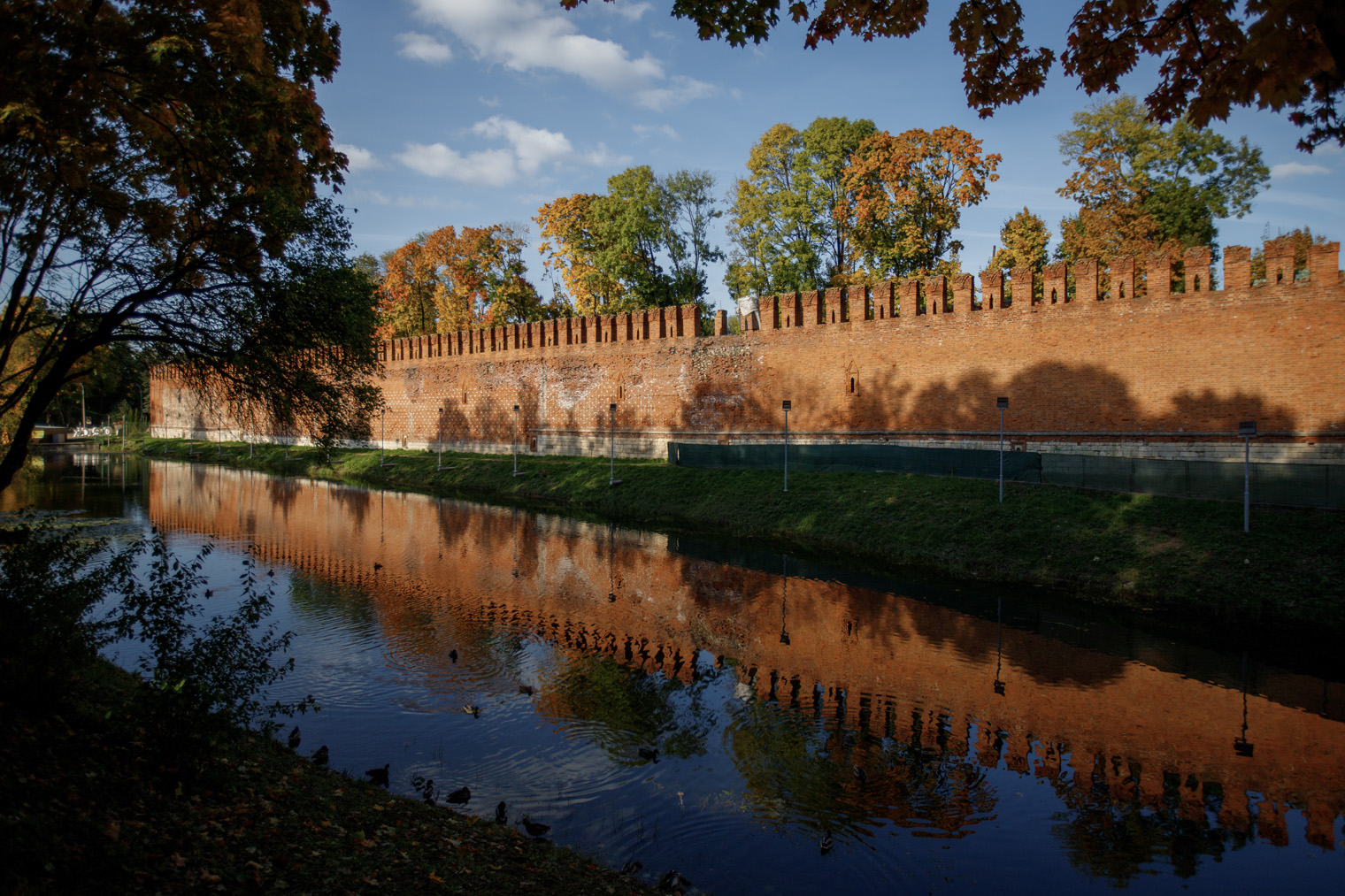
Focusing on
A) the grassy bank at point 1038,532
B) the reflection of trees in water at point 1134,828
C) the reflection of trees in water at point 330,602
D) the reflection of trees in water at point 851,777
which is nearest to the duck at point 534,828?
the reflection of trees in water at point 851,777

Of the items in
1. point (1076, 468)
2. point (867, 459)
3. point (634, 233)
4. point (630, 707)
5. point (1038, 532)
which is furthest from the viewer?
point (634, 233)

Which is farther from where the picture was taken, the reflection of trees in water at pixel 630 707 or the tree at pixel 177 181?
the reflection of trees in water at pixel 630 707

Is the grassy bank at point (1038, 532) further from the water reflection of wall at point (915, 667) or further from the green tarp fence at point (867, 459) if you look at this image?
the water reflection of wall at point (915, 667)

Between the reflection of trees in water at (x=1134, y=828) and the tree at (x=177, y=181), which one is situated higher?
the tree at (x=177, y=181)

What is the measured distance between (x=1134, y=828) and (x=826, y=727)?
2.59 meters

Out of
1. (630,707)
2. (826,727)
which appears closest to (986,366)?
(826,727)

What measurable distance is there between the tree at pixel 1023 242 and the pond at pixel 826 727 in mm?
19977

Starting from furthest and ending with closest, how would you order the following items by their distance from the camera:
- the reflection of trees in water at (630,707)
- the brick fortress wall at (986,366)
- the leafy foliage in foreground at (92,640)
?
the brick fortress wall at (986,366)
the reflection of trees in water at (630,707)
the leafy foliage in foreground at (92,640)

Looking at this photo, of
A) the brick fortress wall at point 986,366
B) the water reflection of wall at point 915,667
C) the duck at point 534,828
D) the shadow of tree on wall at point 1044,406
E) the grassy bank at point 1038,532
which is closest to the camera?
the duck at point 534,828

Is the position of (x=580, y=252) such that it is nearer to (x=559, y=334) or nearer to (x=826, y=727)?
(x=559, y=334)

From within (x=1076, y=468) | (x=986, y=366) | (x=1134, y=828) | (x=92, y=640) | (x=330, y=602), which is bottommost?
(x=1134, y=828)

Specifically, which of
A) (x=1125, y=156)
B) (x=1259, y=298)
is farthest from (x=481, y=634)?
(x=1125, y=156)

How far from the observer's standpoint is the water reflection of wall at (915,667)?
661cm

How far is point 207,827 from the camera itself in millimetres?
4309
